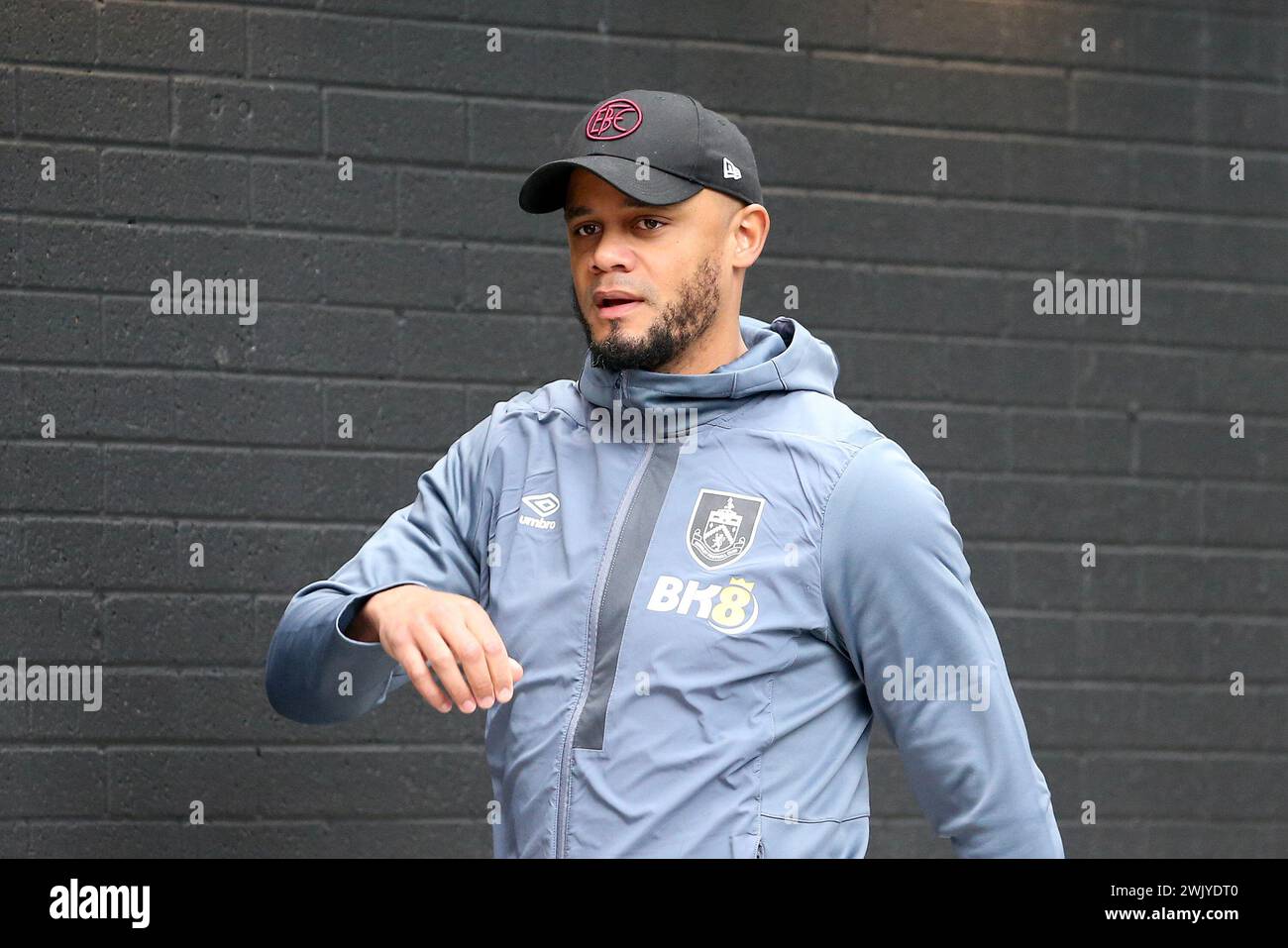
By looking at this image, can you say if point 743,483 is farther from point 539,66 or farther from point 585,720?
point 539,66

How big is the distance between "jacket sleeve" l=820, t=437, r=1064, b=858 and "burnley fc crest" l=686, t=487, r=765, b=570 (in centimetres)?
12

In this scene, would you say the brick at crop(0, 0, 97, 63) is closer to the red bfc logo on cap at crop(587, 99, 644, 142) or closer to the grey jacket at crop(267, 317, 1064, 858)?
the red bfc logo on cap at crop(587, 99, 644, 142)

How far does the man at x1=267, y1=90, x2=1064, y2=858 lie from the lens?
2.34 m

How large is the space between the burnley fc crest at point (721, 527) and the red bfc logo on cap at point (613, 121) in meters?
0.66

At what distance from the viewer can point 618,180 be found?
8.48ft

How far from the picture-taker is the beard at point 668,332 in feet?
8.73

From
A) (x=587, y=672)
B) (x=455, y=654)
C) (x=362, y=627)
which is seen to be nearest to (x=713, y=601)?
(x=587, y=672)

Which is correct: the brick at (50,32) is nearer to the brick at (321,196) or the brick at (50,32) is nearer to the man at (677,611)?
the brick at (321,196)

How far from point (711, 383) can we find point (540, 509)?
0.36 m

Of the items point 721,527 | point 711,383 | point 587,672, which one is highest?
point 711,383

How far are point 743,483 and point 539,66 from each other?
2.70 meters

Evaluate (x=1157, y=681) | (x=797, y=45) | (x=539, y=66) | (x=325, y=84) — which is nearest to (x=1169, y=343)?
(x=1157, y=681)

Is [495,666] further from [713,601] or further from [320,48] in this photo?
[320,48]

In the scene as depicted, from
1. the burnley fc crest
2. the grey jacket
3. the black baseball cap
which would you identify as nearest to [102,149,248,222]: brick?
the black baseball cap
